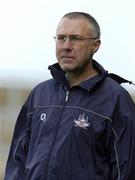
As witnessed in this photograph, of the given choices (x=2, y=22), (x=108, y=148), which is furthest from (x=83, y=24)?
(x=2, y=22)

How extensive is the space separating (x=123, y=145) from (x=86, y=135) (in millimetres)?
169

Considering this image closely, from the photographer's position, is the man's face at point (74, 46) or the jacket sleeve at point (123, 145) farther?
the man's face at point (74, 46)

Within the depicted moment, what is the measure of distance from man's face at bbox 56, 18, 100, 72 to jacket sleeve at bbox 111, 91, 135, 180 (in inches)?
11.8

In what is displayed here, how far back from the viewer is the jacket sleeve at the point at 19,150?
260 centimetres

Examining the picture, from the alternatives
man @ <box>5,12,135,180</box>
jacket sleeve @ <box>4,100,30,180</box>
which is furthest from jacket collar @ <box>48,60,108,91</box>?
jacket sleeve @ <box>4,100,30,180</box>

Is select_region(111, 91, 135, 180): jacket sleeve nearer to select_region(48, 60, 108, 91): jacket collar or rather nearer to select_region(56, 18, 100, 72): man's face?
select_region(48, 60, 108, 91): jacket collar

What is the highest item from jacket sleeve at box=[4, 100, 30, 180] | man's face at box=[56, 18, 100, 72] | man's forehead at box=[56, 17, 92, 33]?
man's forehead at box=[56, 17, 92, 33]

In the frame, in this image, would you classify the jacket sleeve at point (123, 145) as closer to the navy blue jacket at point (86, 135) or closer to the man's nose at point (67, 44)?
the navy blue jacket at point (86, 135)

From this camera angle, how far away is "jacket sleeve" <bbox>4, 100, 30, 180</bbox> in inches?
102

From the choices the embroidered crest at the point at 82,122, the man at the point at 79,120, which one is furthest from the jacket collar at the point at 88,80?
the embroidered crest at the point at 82,122

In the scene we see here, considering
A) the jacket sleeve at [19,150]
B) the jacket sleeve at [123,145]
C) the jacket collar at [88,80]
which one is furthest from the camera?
the jacket sleeve at [19,150]

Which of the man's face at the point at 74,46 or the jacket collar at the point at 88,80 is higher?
the man's face at the point at 74,46

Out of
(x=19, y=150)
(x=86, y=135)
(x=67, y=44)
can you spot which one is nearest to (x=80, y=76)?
(x=67, y=44)

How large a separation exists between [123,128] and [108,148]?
4.7 inches
